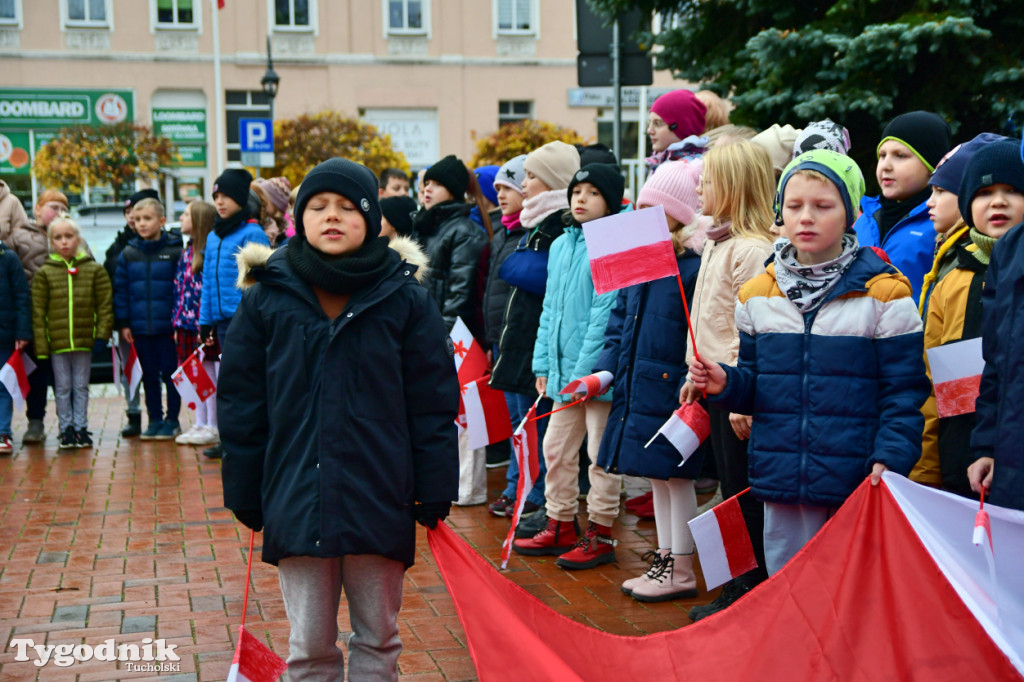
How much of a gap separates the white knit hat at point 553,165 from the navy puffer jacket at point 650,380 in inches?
52.6

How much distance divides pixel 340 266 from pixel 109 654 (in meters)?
2.14

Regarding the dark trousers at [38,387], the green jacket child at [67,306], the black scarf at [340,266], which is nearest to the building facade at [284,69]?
the dark trousers at [38,387]

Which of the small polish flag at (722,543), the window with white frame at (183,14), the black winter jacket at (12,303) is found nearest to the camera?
the small polish flag at (722,543)

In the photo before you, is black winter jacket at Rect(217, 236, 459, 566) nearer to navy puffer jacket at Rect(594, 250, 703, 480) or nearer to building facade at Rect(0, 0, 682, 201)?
navy puffer jacket at Rect(594, 250, 703, 480)

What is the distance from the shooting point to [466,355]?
705 cm

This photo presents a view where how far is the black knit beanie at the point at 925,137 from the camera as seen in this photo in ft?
16.7

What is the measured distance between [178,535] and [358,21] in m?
31.8

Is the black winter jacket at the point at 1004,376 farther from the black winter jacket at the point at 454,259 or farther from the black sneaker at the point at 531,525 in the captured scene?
the black winter jacket at the point at 454,259

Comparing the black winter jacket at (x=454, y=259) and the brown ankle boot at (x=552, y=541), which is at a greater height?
the black winter jacket at (x=454, y=259)

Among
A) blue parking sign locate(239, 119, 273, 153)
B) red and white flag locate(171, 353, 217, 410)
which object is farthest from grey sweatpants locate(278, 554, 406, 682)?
blue parking sign locate(239, 119, 273, 153)

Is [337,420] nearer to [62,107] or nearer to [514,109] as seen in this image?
[62,107]

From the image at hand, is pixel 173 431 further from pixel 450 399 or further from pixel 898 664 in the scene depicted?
pixel 898 664

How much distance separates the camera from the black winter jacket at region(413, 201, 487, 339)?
7.33 metres

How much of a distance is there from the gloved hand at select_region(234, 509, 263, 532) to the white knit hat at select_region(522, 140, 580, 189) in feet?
10.8
